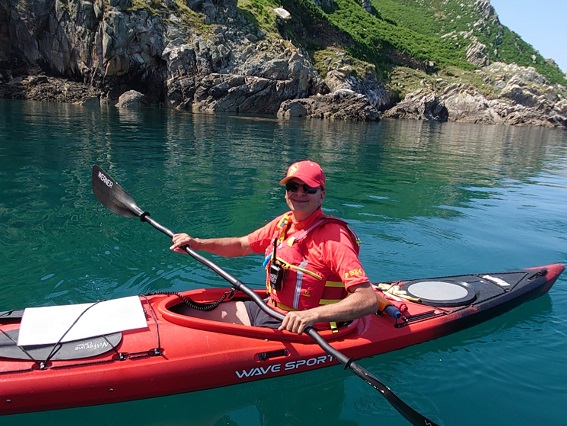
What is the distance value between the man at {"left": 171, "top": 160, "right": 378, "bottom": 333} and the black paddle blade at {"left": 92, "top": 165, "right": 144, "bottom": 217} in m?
2.36

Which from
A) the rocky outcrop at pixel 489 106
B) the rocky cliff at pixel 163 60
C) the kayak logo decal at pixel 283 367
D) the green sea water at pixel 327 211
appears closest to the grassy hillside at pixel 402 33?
the rocky cliff at pixel 163 60

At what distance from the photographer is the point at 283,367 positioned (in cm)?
412

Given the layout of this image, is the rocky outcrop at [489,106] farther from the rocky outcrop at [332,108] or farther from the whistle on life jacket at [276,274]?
the whistle on life jacket at [276,274]

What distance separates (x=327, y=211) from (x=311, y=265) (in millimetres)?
5924

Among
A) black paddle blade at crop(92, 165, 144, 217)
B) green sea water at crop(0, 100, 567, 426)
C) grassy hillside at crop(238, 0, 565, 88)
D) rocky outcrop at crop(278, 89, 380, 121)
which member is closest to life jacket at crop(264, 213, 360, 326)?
green sea water at crop(0, 100, 567, 426)

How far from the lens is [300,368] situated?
421 cm

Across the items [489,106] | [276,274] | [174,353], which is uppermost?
[489,106]

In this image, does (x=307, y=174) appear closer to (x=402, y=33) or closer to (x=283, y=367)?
(x=283, y=367)

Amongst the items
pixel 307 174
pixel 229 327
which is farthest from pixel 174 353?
pixel 307 174

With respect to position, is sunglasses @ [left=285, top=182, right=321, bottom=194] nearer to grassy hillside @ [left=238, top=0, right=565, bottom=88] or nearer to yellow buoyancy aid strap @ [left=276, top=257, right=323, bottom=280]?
yellow buoyancy aid strap @ [left=276, top=257, right=323, bottom=280]

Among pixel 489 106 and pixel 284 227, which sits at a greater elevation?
pixel 489 106

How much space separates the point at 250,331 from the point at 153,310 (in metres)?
0.95

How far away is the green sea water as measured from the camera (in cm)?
396

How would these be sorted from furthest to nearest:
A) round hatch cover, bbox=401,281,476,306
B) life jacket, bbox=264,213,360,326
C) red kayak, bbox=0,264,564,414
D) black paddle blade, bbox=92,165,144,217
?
black paddle blade, bbox=92,165,144,217, round hatch cover, bbox=401,281,476,306, life jacket, bbox=264,213,360,326, red kayak, bbox=0,264,564,414
